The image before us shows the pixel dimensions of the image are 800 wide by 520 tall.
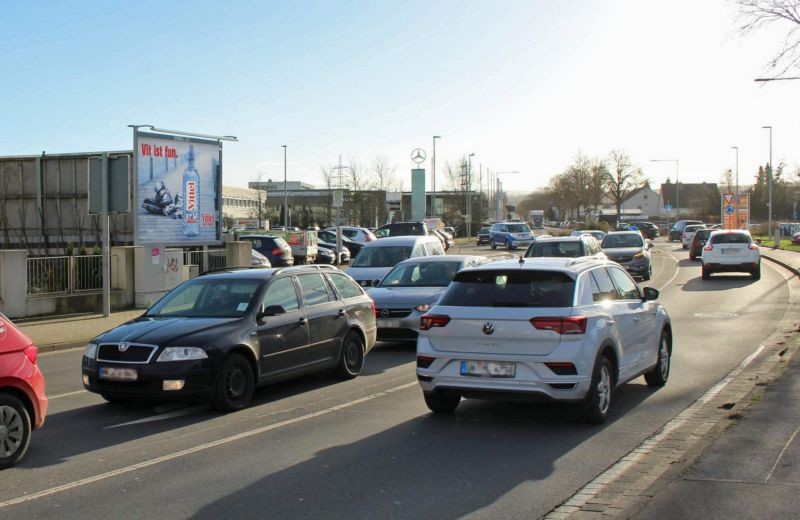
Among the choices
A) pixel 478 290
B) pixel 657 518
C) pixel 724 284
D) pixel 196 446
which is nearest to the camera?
pixel 657 518

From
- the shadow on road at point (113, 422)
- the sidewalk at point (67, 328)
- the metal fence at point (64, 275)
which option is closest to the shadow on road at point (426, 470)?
the shadow on road at point (113, 422)

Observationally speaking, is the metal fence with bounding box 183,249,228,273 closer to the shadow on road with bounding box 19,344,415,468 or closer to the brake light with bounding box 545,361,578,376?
the shadow on road with bounding box 19,344,415,468

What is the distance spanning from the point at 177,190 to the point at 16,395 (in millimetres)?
19411

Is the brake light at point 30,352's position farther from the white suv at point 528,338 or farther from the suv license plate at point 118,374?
the white suv at point 528,338

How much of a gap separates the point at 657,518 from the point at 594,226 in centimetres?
7139

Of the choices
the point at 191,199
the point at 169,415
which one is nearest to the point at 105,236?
the point at 191,199

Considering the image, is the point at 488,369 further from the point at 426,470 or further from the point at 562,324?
the point at 426,470

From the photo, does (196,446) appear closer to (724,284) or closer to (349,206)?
(724,284)

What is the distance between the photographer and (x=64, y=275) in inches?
765

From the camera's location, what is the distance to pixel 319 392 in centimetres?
Answer: 1029

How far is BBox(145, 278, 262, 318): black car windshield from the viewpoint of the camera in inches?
381

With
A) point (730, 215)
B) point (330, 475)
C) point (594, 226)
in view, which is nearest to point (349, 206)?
point (594, 226)

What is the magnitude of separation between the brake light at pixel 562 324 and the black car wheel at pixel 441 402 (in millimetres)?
1303

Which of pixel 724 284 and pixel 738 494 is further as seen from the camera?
pixel 724 284
